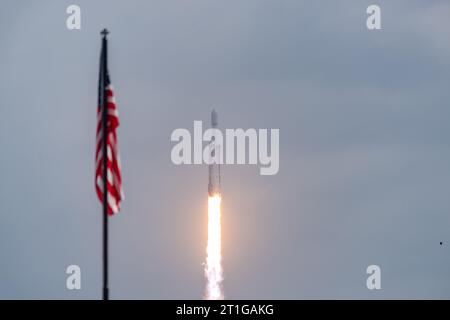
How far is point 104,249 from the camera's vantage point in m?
85.7

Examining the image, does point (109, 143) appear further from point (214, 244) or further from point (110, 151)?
point (214, 244)

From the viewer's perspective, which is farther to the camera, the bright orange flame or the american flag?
the bright orange flame

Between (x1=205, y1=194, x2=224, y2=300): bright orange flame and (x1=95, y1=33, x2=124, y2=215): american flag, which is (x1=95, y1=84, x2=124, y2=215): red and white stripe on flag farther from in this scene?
(x1=205, y1=194, x2=224, y2=300): bright orange flame

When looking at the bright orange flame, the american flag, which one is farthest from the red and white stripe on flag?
the bright orange flame

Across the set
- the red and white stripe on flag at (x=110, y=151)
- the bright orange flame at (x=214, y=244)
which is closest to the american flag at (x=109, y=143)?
the red and white stripe on flag at (x=110, y=151)

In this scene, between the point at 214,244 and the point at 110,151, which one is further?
the point at 214,244

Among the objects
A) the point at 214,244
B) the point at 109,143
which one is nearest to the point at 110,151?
the point at 109,143

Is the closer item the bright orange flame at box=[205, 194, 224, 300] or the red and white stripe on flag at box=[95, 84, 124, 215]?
the red and white stripe on flag at box=[95, 84, 124, 215]
